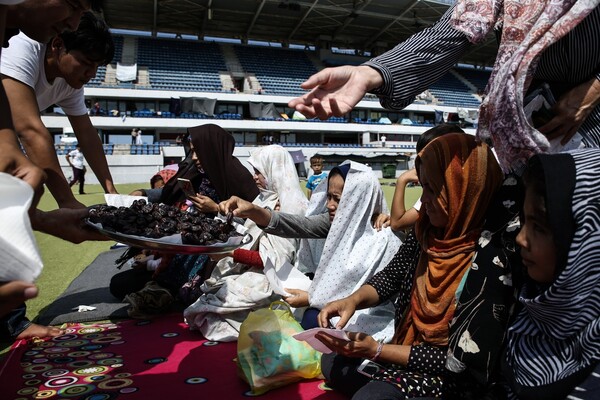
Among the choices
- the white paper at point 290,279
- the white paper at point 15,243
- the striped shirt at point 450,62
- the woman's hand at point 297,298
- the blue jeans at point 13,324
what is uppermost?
the striped shirt at point 450,62

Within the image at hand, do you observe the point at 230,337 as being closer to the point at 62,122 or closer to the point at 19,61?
the point at 19,61

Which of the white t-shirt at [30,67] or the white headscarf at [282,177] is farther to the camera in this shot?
the white headscarf at [282,177]

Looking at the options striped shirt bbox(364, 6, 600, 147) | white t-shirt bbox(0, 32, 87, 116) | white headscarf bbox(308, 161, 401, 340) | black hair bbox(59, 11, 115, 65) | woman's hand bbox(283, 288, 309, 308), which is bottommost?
woman's hand bbox(283, 288, 309, 308)

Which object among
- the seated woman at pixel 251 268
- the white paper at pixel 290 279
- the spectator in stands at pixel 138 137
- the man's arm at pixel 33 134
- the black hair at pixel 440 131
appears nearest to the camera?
the man's arm at pixel 33 134

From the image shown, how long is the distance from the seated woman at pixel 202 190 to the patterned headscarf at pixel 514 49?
2217 millimetres

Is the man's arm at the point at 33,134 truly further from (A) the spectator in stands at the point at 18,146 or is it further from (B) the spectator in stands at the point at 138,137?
(B) the spectator in stands at the point at 138,137

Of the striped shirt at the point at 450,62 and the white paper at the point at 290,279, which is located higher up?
the striped shirt at the point at 450,62

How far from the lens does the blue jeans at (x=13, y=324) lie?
2.57 m

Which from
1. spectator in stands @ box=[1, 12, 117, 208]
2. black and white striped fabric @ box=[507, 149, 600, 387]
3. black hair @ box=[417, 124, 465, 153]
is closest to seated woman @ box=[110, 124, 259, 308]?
spectator in stands @ box=[1, 12, 117, 208]

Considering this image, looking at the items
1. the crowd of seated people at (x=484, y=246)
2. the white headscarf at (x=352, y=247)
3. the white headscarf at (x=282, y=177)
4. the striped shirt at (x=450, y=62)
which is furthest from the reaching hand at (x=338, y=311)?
the white headscarf at (x=282, y=177)

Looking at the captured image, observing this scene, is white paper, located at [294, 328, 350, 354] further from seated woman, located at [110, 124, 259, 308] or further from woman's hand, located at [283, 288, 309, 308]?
seated woman, located at [110, 124, 259, 308]

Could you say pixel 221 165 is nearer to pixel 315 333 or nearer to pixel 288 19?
pixel 315 333

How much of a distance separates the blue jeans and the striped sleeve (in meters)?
2.48

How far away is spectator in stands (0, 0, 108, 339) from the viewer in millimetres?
706
